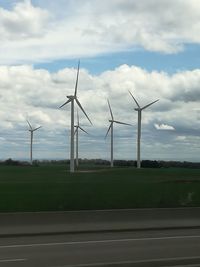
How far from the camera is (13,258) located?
1358 cm

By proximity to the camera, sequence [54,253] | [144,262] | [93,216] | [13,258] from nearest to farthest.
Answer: [144,262]
[13,258]
[54,253]
[93,216]

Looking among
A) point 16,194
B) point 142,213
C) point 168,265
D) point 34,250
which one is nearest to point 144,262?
point 168,265

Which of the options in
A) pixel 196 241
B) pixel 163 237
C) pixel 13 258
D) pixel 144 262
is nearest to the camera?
pixel 144 262

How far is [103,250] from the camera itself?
599 inches

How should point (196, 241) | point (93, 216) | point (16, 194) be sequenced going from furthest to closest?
point (16, 194) < point (93, 216) < point (196, 241)

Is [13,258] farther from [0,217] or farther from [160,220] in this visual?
[160,220]

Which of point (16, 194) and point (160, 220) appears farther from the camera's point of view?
point (16, 194)

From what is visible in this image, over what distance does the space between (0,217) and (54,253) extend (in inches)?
251

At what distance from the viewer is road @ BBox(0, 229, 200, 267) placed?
12.5m

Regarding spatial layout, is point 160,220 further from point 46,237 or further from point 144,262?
point 144,262

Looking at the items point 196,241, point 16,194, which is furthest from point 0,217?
point 16,194

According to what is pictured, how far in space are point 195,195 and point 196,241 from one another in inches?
496

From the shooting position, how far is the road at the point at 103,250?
41.1 feet

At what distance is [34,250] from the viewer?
50.2ft
